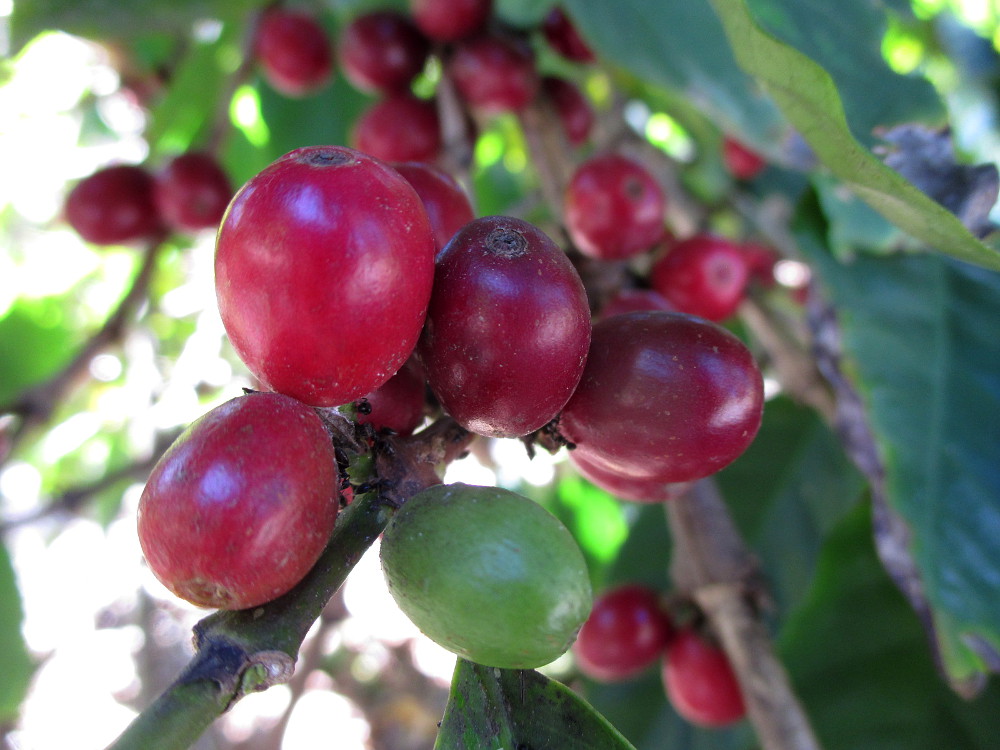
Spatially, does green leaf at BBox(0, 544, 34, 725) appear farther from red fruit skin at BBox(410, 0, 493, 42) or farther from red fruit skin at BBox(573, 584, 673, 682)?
red fruit skin at BBox(410, 0, 493, 42)

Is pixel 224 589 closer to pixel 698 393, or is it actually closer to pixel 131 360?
pixel 698 393

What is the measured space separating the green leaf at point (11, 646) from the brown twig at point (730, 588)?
2.47m

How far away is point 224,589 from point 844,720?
2107mm

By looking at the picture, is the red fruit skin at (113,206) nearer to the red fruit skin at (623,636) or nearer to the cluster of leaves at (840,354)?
the cluster of leaves at (840,354)

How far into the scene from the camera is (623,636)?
7.64ft

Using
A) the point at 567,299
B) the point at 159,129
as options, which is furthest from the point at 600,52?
the point at 159,129

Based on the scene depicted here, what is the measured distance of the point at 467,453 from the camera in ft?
3.71

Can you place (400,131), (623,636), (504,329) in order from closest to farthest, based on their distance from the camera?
(504,329) < (623,636) < (400,131)

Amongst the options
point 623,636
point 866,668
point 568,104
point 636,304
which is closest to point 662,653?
point 623,636

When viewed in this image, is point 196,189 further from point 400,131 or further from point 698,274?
point 698,274

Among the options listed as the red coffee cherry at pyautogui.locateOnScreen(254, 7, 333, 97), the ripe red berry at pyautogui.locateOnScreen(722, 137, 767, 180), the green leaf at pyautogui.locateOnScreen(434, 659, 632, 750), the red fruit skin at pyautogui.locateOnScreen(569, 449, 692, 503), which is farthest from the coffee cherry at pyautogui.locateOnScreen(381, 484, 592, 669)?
the red coffee cherry at pyautogui.locateOnScreen(254, 7, 333, 97)

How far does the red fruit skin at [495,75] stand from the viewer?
7.91ft

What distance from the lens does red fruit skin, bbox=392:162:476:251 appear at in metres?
1.21

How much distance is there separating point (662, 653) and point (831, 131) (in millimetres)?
1811
